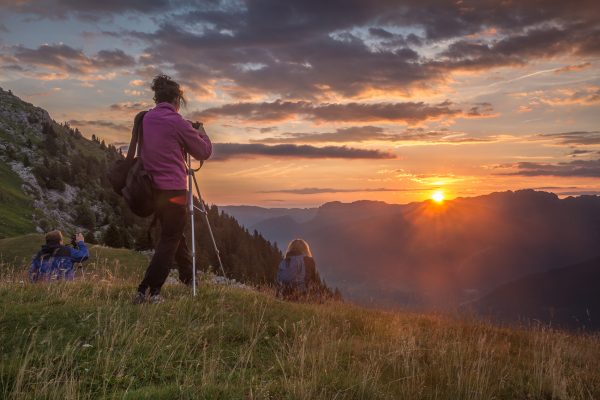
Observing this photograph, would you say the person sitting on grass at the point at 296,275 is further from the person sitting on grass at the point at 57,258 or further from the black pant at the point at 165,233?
the person sitting on grass at the point at 57,258

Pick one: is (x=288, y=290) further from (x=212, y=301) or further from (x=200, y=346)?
(x=200, y=346)

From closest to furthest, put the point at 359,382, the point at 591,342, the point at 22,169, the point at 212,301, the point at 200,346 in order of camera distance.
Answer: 1. the point at 359,382
2. the point at 200,346
3. the point at 212,301
4. the point at 591,342
5. the point at 22,169

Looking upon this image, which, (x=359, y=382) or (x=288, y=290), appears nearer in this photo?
(x=359, y=382)

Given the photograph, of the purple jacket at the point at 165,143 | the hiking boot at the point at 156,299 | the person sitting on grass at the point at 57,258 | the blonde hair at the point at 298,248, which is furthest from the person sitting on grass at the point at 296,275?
the purple jacket at the point at 165,143

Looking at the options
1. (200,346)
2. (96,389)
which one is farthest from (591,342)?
(96,389)

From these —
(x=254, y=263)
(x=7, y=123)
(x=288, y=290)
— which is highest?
(x=7, y=123)

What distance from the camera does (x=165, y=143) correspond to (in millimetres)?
7738

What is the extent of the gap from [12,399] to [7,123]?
379ft

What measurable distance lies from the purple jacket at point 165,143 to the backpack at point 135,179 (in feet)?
0.44

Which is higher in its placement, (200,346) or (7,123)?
(7,123)

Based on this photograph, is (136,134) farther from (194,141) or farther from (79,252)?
(79,252)

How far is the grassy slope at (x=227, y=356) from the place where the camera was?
4.82 metres

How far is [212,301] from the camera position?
825 cm

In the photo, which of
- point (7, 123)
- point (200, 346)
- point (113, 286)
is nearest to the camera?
point (200, 346)
